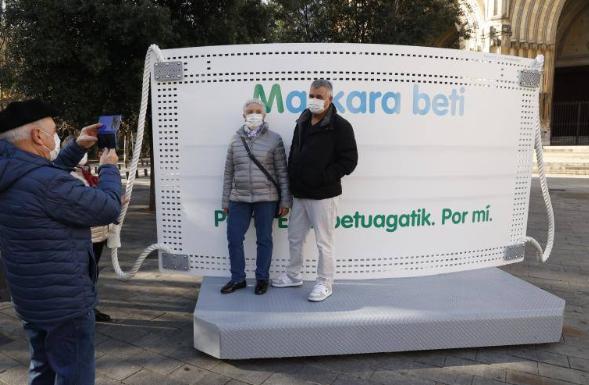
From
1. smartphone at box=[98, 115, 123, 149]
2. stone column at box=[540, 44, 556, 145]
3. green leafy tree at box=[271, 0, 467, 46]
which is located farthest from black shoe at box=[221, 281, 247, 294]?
stone column at box=[540, 44, 556, 145]

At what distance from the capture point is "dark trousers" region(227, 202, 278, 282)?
12.8ft

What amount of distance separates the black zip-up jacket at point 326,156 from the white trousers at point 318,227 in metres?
0.10

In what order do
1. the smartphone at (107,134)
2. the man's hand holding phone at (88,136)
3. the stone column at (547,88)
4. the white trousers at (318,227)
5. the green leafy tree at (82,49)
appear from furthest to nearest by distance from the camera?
the stone column at (547,88) < the green leafy tree at (82,49) < the white trousers at (318,227) < the man's hand holding phone at (88,136) < the smartphone at (107,134)

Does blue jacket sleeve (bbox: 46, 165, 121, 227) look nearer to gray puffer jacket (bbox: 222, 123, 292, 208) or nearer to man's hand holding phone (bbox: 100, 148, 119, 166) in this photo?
man's hand holding phone (bbox: 100, 148, 119, 166)

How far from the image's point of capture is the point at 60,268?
2133mm

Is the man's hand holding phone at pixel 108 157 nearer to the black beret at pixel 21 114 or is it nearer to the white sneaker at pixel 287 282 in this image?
the black beret at pixel 21 114

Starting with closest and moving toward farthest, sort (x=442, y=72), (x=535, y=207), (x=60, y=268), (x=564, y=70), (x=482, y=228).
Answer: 1. (x=60, y=268)
2. (x=442, y=72)
3. (x=482, y=228)
4. (x=535, y=207)
5. (x=564, y=70)

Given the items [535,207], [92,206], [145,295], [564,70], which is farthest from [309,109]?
[564,70]

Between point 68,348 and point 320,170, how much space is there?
6.97 ft

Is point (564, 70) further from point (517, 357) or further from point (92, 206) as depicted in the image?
Result: point (92, 206)

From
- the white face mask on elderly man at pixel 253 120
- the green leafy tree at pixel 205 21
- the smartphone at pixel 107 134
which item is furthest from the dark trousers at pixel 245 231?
the green leafy tree at pixel 205 21

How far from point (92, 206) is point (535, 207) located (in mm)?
11627

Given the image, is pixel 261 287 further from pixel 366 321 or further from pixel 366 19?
pixel 366 19

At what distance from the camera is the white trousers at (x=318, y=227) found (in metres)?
3.79
